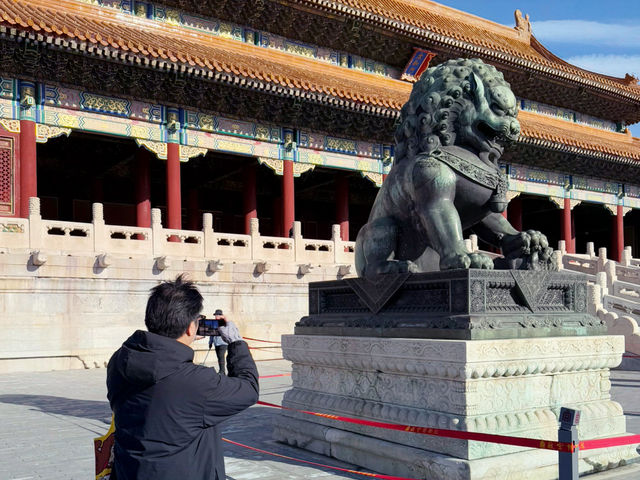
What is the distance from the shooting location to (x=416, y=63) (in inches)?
793

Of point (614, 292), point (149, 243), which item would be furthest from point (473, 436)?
point (614, 292)

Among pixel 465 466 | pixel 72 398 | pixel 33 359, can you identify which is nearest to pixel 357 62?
pixel 33 359

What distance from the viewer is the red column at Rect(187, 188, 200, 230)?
732 inches

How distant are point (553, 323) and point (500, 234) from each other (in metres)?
0.84

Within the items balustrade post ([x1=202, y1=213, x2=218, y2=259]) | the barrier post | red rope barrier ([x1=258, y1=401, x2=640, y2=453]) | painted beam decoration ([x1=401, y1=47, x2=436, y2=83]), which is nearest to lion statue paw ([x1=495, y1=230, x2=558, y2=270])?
red rope barrier ([x1=258, y1=401, x2=640, y2=453])

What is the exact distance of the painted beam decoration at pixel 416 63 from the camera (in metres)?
19.9

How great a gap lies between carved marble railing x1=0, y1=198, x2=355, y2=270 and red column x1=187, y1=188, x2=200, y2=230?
392cm

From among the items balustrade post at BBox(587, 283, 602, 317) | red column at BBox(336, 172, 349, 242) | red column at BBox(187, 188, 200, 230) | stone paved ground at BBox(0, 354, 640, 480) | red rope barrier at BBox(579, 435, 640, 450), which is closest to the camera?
red rope barrier at BBox(579, 435, 640, 450)

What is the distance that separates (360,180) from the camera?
2117 cm

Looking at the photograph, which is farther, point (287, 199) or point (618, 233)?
point (618, 233)

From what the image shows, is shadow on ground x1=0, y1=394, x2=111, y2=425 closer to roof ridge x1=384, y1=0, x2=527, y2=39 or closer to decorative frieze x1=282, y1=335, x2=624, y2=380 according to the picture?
decorative frieze x1=282, y1=335, x2=624, y2=380

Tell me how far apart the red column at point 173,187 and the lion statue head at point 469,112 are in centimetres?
1050

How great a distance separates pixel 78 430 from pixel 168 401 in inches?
166

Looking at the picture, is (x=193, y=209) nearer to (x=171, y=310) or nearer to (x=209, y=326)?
(x=209, y=326)
